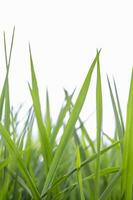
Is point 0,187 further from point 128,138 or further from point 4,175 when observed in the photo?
point 128,138

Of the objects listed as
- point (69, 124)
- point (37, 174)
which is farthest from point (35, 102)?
point (37, 174)

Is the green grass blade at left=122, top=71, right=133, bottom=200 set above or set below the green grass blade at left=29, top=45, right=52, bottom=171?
below

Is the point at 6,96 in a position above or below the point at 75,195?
above

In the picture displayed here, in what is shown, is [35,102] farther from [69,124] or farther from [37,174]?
[37,174]

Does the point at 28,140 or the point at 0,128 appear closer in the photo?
the point at 0,128

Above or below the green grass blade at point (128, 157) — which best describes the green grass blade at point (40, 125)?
above

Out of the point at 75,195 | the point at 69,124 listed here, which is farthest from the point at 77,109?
the point at 75,195
